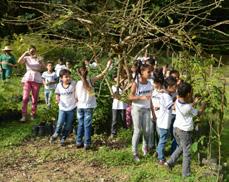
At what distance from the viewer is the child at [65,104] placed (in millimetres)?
8836

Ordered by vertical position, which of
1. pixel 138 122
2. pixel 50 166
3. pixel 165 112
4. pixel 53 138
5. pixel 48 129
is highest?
pixel 165 112

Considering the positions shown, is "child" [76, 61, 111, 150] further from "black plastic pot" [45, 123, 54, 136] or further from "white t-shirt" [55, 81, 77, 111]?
"black plastic pot" [45, 123, 54, 136]

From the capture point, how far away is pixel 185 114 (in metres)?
7.13

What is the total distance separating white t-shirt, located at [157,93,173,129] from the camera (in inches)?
305

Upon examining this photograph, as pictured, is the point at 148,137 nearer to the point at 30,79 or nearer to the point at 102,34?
the point at 102,34

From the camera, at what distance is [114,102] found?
9.38 meters

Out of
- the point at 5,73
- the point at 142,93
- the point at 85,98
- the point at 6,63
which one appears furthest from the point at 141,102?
the point at 5,73

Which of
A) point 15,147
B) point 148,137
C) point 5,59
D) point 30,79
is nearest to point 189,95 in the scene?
point 148,137

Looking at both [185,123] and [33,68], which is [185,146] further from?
[33,68]

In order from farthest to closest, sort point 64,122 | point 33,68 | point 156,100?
point 33,68, point 64,122, point 156,100

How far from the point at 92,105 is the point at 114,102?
931mm

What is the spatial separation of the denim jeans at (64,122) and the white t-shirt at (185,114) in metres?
2.39

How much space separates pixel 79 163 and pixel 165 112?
1.59 meters

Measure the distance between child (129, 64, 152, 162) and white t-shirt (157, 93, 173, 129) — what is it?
0.78ft
